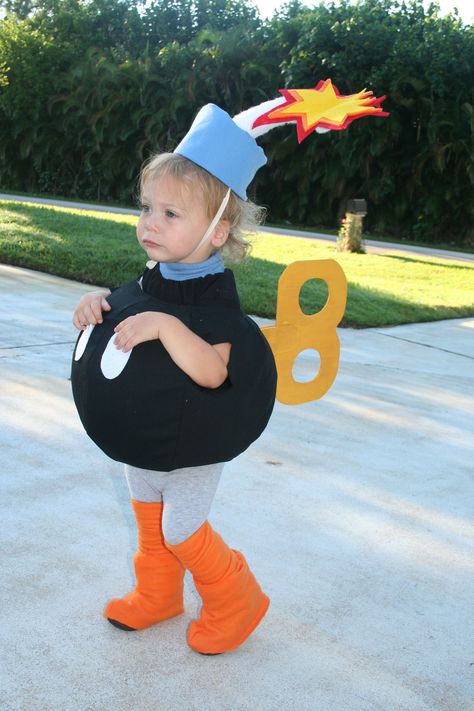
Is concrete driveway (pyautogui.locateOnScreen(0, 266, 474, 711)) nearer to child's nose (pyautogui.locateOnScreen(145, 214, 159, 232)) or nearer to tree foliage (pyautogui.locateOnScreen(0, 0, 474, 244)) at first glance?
child's nose (pyautogui.locateOnScreen(145, 214, 159, 232))

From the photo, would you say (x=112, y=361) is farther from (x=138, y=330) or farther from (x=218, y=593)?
(x=218, y=593)

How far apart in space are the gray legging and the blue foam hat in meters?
0.67

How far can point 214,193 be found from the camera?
195 cm

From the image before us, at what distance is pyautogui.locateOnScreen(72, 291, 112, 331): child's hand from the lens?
201cm

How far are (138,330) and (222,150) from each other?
47 centimetres

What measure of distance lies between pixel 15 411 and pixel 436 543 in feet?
6.05

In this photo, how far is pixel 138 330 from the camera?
5.96 feet

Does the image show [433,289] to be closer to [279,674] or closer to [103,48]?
[279,674]

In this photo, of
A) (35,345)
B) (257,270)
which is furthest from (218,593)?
(257,270)

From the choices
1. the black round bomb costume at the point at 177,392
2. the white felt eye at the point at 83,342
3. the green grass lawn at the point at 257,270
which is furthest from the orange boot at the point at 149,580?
the green grass lawn at the point at 257,270

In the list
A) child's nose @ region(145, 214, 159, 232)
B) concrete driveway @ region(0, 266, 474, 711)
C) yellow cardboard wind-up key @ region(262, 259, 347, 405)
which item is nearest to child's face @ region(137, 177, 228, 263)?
child's nose @ region(145, 214, 159, 232)

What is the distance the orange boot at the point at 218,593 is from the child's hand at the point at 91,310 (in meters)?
0.56

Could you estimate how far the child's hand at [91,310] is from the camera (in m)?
2.01

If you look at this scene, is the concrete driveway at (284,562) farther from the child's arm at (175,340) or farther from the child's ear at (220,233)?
the child's ear at (220,233)
